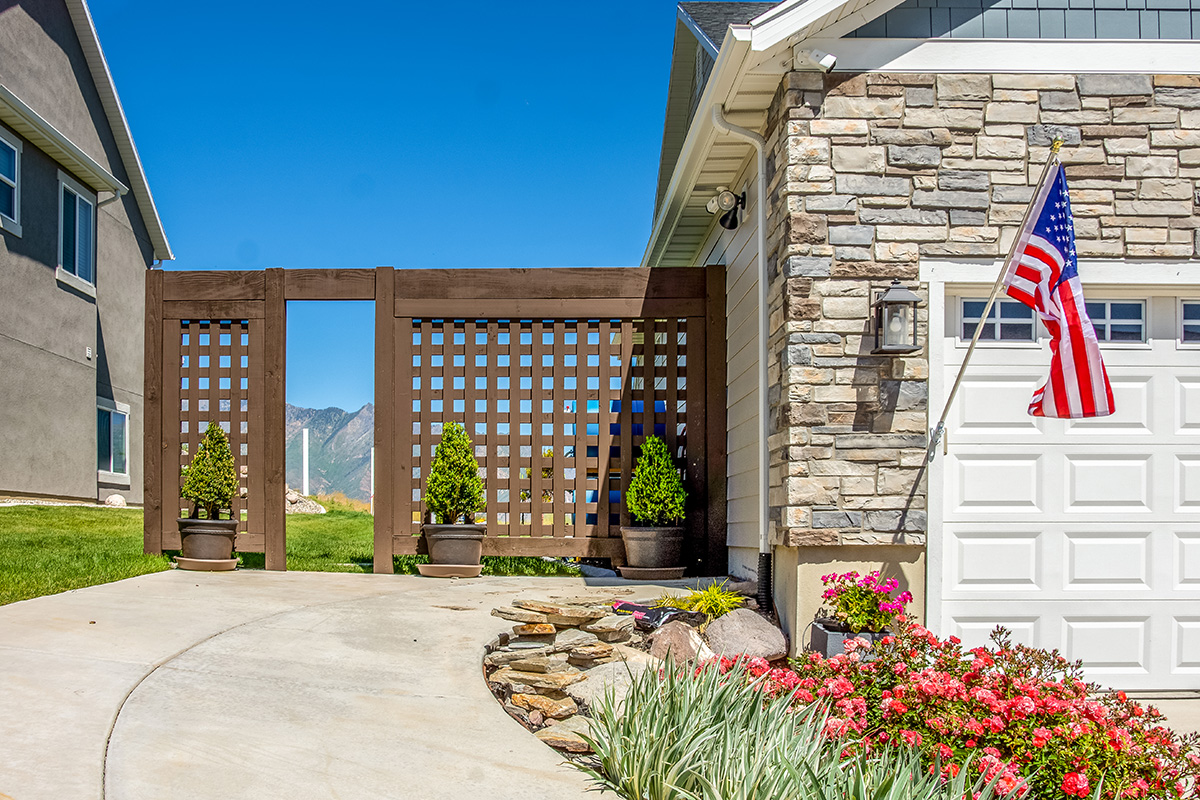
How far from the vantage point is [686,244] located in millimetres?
9266

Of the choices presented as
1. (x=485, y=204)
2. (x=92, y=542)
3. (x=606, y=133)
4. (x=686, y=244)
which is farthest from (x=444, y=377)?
(x=485, y=204)

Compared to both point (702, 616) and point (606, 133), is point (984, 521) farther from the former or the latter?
point (606, 133)

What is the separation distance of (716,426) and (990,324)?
96.6 inches

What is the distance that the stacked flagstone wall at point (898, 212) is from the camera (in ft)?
16.5

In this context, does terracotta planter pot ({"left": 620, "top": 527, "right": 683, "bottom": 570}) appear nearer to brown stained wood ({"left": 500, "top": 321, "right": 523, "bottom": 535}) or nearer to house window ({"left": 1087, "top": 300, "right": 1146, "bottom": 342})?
brown stained wood ({"left": 500, "top": 321, "right": 523, "bottom": 535})

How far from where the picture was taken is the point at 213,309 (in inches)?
302

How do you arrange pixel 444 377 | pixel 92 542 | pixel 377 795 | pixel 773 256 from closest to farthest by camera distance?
pixel 377 795 < pixel 773 256 < pixel 444 377 < pixel 92 542

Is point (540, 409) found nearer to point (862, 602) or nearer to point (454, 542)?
point (454, 542)

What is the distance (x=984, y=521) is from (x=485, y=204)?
77.1 ft

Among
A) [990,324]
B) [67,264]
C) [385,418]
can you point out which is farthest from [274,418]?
[67,264]

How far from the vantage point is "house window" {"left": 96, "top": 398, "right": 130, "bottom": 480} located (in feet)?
47.9

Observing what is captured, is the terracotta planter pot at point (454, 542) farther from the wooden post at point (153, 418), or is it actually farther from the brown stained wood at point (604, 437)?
the wooden post at point (153, 418)

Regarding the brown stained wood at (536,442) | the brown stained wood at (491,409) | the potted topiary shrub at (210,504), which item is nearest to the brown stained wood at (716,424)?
the brown stained wood at (536,442)

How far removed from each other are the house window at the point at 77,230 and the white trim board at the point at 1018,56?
1242cm
